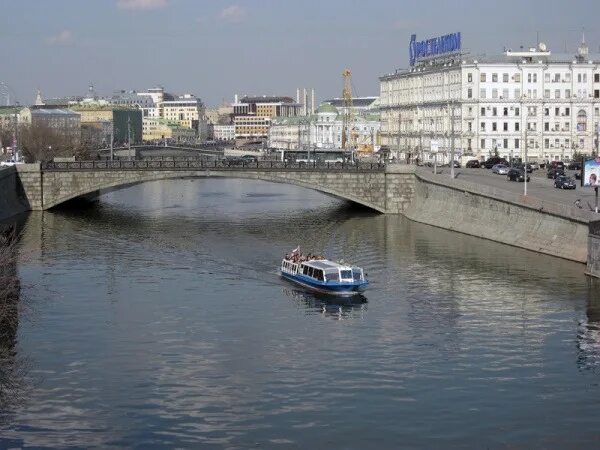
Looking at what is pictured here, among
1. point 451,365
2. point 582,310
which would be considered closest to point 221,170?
point 582,310

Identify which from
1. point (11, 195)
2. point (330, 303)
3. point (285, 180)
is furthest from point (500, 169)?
point (330, 303)

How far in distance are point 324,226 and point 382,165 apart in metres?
14.1

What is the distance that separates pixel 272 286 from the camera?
67.0 metres

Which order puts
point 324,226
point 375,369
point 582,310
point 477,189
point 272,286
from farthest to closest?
point 324,226 < point 477,189 < point 272,286 < point 582,310 < point 375,369

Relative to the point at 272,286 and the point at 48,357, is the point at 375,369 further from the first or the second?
the point at 272,286

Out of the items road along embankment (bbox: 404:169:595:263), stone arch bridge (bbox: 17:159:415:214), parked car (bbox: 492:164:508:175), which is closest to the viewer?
road along embankment (bbox: 404:169:595:263)

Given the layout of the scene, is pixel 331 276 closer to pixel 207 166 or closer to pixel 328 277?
pixel 328 277

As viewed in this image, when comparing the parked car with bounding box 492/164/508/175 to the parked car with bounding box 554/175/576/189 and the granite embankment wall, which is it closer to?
the parked car with bounding box 554/175/576/189

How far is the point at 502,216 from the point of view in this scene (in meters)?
85.1

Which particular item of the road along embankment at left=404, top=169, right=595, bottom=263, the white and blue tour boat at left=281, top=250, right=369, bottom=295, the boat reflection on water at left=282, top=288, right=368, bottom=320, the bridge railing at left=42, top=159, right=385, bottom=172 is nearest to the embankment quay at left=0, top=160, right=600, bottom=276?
the bridge railing at left=42, top=159, right=385, bottom=172

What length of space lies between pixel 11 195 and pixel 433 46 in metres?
72.3

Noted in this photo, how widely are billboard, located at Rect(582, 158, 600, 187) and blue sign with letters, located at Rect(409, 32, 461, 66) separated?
256 feet

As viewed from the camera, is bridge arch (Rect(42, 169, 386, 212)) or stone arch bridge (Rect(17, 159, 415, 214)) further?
bridge arch (Rect(42, 169, 386, 212))

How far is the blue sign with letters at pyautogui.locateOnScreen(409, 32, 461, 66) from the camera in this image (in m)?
155
